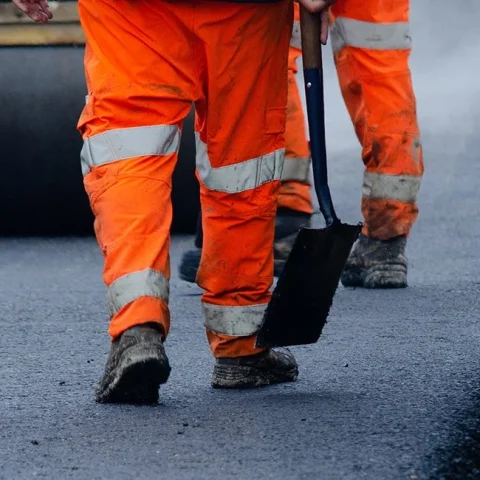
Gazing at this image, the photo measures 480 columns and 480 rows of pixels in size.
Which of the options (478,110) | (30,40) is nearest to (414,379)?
(30,40)

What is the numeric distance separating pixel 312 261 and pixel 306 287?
2.2 inches

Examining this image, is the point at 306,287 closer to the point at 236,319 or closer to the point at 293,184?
the point at 236,319

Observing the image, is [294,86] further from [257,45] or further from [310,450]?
[310,450]

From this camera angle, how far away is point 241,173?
3057 millimetres

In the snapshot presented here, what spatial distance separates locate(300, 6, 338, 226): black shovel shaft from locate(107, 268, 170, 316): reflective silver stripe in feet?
1.45

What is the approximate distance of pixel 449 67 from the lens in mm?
10312

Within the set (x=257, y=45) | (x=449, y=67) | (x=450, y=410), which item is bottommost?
(x=449, y=67)

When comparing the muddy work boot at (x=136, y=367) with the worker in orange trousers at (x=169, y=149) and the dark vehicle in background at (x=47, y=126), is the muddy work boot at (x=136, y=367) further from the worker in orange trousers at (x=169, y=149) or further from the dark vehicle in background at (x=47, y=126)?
the dark vehicle in background at (x=47, y=126)

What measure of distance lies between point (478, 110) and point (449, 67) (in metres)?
1.43

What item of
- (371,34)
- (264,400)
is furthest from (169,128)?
(371,34)

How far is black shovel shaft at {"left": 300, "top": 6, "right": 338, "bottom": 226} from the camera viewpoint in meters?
3.05

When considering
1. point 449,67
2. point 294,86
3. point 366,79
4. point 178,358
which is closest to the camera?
point 178,358

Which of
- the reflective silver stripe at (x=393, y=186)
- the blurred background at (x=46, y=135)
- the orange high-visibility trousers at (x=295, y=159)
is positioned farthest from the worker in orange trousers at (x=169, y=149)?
the blurred background at (x=46, y=135)

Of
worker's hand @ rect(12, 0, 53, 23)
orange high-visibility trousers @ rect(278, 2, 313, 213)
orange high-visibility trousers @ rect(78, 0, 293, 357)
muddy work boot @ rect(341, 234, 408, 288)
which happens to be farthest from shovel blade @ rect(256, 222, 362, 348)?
orange high-visibility trousers @ rect(278, 2, 313, 213)
